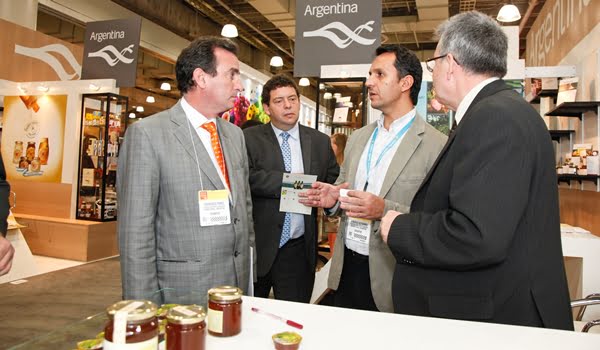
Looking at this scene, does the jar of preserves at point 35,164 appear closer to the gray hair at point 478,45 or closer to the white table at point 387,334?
the white table at point 387,334

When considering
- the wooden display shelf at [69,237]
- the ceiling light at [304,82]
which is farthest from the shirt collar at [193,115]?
the ceiling light at [304,82]

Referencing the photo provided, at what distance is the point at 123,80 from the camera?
6738 mm

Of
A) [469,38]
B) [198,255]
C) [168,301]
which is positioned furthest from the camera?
[198,255]

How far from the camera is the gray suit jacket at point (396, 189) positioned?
2.10 m

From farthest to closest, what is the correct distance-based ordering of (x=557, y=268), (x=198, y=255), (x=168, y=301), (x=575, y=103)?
(x=575, y=103)
(x=198, y=255)
(x=557, y=268)
(x=168, y=301)

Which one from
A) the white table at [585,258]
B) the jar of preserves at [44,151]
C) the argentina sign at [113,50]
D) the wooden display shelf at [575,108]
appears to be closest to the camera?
the white table at [585,258]

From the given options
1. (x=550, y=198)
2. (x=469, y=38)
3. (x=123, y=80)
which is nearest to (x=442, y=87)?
(x=469, y=38)

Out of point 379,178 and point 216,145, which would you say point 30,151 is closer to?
point 216,145

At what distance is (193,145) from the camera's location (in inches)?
78.9

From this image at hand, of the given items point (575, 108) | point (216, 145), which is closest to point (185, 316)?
point (216, 145)

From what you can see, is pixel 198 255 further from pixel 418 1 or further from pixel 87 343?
pixel 418 1

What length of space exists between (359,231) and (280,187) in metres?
0.70

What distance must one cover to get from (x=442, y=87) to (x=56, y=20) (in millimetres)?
11832

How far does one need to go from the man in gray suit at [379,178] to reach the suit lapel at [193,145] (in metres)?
0.59
